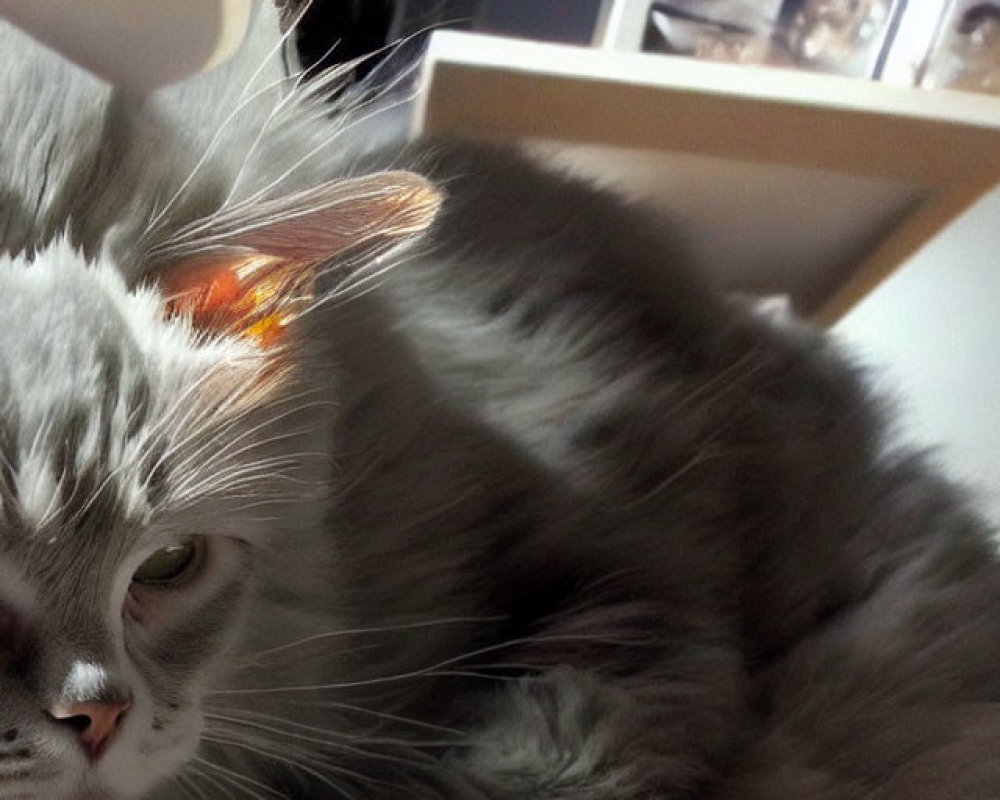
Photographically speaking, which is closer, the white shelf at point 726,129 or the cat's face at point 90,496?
the cat's face at point 90,496

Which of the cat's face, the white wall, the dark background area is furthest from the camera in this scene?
the white wall

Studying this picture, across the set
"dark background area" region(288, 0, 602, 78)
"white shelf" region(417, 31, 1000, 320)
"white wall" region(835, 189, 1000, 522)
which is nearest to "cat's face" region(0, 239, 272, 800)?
"dark background area" region(288, 0, 602, 78)

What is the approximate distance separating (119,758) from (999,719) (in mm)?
664

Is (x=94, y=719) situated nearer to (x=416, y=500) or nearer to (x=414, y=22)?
(x=416, y=500)

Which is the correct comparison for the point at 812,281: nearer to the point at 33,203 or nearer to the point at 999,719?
the point at 999,719

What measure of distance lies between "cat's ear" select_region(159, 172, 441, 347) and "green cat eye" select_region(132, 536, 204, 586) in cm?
12

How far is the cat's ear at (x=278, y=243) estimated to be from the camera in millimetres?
603

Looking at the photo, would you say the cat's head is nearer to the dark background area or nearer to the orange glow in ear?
the orange glow in ear

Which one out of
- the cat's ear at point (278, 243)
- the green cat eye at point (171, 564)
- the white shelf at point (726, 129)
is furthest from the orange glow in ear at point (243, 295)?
the white shelf at point (726, 129)

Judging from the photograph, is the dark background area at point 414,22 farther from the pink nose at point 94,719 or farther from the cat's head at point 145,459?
the pink nose at point 94,719

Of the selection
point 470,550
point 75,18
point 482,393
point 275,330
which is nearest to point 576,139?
point 482,393

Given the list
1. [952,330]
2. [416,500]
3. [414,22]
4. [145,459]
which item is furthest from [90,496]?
[952,330]

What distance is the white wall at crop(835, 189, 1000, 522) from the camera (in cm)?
158

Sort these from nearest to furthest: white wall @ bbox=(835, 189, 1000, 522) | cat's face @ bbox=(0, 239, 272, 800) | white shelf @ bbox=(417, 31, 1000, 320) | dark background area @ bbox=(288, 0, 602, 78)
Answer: cat's face @ bbox=(0, 239, 272, 800) → dark background area @ bbox=(288, 0, 602, 78) → white shelf @ bbox=(417, 31, 1000, 320) → white wall @ bbox=(835, 189, 1000, 522)
